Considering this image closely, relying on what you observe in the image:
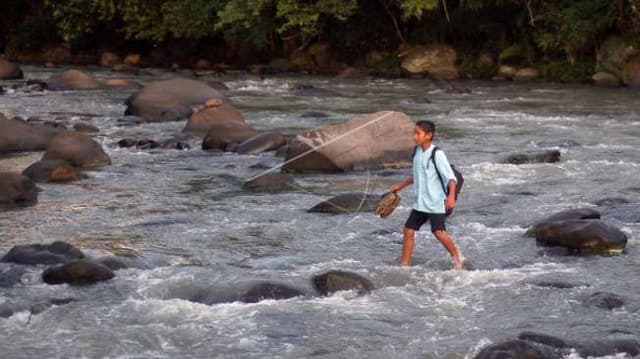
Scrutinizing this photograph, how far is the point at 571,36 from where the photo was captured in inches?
1078

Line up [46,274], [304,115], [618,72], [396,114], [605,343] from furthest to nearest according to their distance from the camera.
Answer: [618,72] < [304,115] < [396,114] < [46,274] < [605,343]

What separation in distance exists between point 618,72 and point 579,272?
59.8 ft

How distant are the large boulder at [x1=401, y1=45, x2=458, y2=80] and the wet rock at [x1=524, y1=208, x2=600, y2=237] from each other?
18535 millimetres

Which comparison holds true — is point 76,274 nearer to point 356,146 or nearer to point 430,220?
point 430,220

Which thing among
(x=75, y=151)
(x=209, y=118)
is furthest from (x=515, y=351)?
(x=209, y=118)

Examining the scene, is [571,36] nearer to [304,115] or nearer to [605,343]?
[304,115]

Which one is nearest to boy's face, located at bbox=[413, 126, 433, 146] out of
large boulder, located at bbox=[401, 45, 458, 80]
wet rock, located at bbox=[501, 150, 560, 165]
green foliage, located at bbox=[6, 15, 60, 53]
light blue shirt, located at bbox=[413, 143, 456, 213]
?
light blue shirt, located at bbox=[413, 143, 456, 213]

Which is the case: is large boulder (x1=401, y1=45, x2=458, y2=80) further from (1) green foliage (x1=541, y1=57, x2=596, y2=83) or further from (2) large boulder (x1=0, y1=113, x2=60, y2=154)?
(2) large boulder (x1=0, y1=113, x2=60, y2=154)

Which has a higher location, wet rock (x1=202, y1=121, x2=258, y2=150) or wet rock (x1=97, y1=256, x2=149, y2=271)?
wet rock (x1=97, y1=256, x2=149, y2=271)

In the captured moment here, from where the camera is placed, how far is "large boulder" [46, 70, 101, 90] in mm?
26359

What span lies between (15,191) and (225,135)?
496 cm

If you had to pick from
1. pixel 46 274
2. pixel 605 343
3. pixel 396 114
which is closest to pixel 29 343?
pixel 46 274

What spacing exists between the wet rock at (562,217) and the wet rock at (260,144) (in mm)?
6093

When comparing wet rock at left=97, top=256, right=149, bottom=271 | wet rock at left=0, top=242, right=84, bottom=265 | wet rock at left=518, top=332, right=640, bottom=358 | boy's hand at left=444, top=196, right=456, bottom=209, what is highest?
boy's hand at left=444, top=196, right=456, bottom=209
